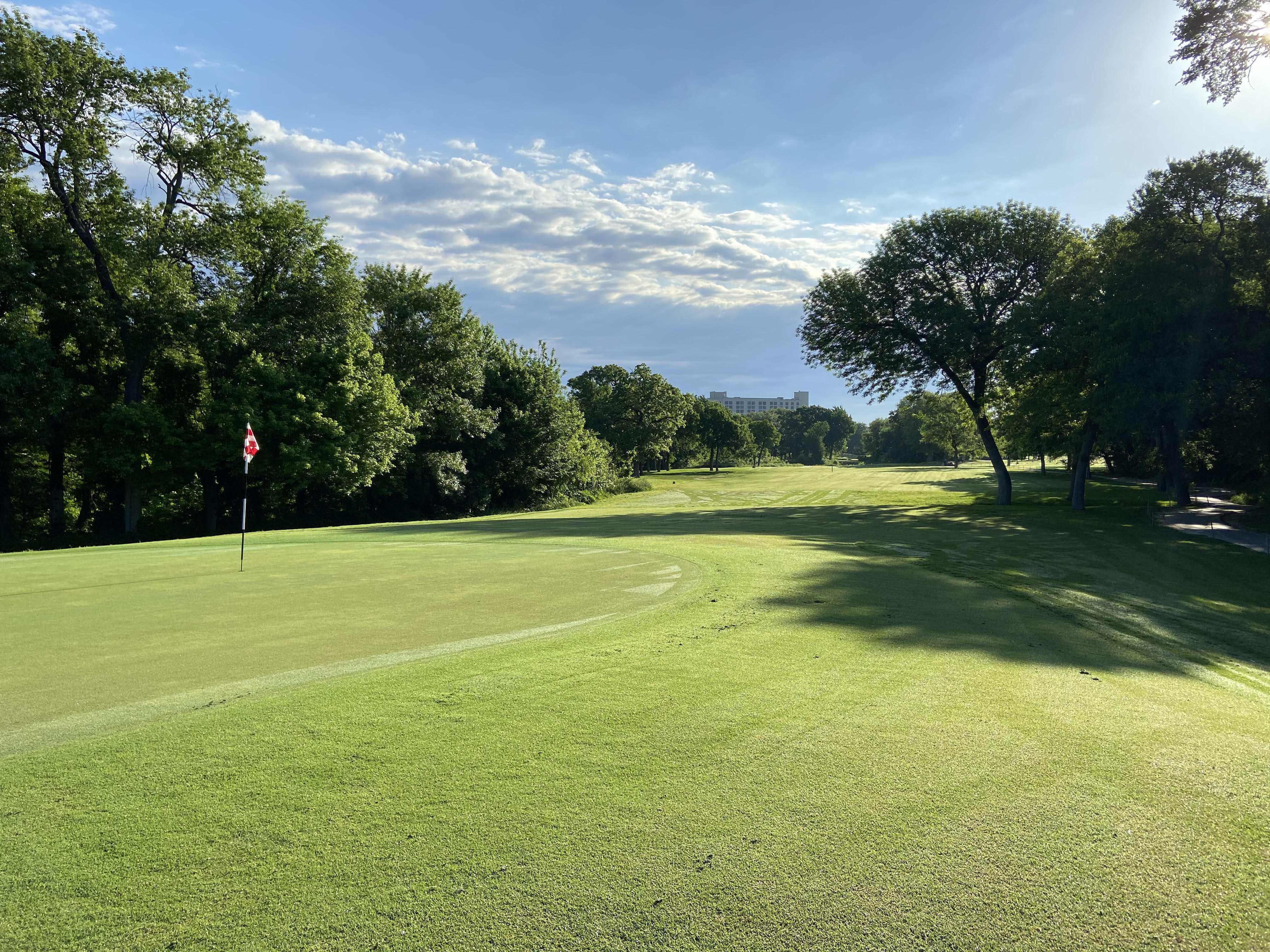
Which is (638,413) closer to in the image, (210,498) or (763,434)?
(210,498)

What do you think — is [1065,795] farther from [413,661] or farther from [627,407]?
[627,407]

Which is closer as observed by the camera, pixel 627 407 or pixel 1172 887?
pixel 1172 887

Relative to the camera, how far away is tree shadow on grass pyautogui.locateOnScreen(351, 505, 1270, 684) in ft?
26.7

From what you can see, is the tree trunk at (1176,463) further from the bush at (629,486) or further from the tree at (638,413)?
the tree at (638,413)

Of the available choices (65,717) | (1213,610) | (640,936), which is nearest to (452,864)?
(640,936)

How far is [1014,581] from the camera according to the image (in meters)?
13.3

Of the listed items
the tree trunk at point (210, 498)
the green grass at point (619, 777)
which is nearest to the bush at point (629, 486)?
the tree trunk at point (210, 498)

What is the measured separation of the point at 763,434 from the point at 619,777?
124219 millimetres

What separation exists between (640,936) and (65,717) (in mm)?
4682

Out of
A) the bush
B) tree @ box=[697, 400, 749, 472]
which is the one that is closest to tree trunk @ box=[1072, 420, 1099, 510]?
the bush

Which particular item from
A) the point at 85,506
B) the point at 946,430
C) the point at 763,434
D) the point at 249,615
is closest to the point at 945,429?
the point at 946,430

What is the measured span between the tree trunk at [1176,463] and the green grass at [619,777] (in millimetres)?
28712

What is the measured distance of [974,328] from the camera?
34.2 meters

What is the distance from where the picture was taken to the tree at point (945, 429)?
90000 millimetres
